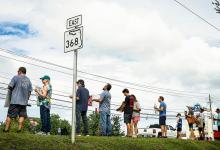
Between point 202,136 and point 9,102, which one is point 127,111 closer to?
point 9,102

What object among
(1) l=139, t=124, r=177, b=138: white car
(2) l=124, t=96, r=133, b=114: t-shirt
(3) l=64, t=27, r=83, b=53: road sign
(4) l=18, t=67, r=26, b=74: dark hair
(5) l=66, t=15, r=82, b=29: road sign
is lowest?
(1) l=139, t=124, r=177, b=138: white car

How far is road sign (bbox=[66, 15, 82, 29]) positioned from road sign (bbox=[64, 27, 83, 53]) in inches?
6.4

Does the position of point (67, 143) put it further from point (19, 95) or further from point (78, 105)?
point (78, 105)

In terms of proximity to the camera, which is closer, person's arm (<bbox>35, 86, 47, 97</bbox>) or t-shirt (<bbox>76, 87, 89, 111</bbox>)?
person's arm (<bbox>35, 86, 47, 97</bbox>)

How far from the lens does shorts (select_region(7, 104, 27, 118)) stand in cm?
1240

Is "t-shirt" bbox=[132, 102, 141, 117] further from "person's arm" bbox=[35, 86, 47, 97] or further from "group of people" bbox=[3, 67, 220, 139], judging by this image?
"person's arm" bbox=[35, 86, 47, 97]

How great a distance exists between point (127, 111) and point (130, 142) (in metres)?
2.71

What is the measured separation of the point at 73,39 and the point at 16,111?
2.93 meters

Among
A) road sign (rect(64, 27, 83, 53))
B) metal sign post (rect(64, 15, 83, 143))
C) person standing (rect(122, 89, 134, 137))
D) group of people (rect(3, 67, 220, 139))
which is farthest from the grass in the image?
road sign (rect(64, 27, 83, 53))

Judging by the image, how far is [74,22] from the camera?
11.8m

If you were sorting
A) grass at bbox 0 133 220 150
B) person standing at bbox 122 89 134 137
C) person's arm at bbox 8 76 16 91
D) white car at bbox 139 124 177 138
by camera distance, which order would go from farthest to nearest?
1. white car at bbox 139 124 177 138
2. person standing at bbox 122 89 134 137
3. person's arm at bbox 8 76 16 91
4. grass at bbox 0 133 220 150

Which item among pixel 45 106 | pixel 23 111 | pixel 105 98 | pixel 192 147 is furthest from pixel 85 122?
pixel 192 147

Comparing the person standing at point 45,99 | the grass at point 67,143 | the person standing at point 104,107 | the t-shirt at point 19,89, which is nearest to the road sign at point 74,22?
the t-shirt at point 19,89

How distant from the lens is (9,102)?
41.3 ft
